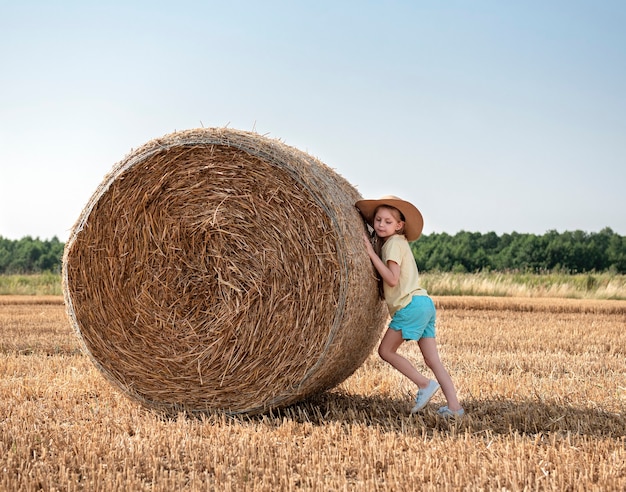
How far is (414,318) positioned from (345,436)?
3.72ft

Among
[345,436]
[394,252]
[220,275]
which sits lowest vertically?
[345,436]

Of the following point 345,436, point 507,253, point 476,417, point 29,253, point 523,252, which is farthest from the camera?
point 29,253

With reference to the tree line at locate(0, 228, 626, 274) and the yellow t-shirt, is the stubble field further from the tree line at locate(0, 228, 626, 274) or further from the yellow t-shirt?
the tree line at locate(0, 228, 626, 274)

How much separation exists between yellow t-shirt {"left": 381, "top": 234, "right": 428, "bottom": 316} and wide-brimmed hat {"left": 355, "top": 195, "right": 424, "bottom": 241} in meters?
0.16

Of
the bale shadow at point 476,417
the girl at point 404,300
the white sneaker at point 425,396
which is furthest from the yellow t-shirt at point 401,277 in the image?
the bale shadow at point 476,417

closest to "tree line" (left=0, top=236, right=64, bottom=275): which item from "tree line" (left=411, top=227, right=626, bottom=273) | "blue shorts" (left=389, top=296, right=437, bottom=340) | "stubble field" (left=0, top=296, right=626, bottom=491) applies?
"tree line" (left=411, top=227, right=626, bottom=273)

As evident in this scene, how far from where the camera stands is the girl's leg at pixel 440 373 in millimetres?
4926

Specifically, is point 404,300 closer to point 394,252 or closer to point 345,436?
point 394,252

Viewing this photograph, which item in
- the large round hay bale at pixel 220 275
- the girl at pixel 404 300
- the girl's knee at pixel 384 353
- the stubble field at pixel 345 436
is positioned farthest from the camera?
the girl's knee at pixel 384 353

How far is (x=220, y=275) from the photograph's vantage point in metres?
5.00

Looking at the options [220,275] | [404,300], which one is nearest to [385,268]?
[404,300]

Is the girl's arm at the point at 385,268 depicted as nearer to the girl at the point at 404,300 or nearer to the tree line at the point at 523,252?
the girl at the point at 404,300

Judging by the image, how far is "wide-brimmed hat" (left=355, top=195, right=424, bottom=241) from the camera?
5145mm

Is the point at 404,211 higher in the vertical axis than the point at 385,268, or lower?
higher
